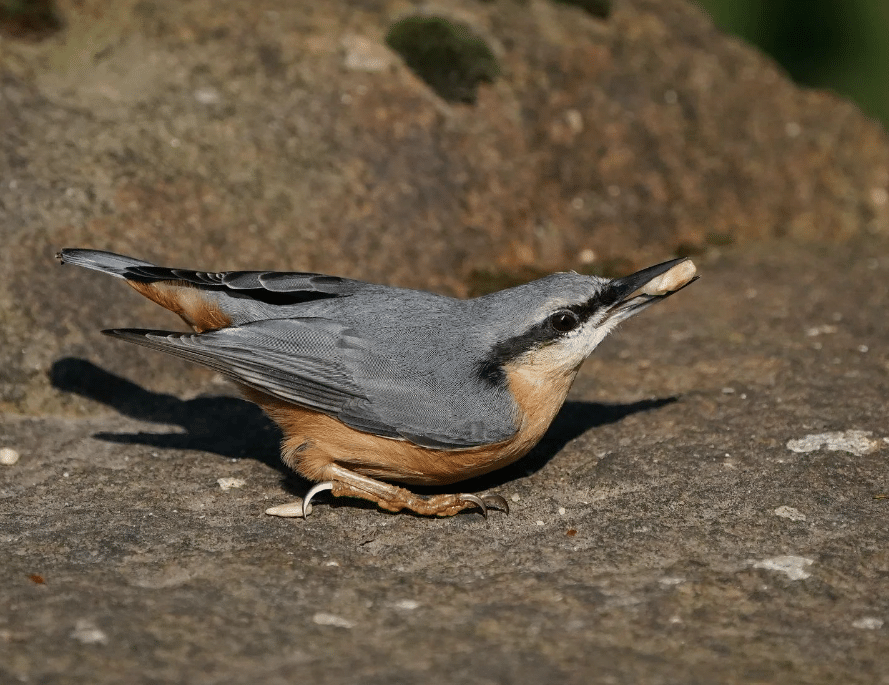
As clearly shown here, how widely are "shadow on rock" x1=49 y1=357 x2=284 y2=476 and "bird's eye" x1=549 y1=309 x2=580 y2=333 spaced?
67.0 inches

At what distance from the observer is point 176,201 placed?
7094 millimetres

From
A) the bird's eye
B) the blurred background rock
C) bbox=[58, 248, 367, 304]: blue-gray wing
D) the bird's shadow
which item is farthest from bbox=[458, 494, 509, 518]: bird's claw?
the blurred background rock

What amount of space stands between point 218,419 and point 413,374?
1.68 metres

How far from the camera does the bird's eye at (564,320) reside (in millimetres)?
4969

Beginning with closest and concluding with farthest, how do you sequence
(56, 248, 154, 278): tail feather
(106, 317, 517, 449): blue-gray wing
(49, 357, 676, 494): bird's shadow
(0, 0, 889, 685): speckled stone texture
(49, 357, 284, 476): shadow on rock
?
(0, 0, 889, 685): speckled stone texture
(106, 317, 517, 449): blue-gray wing
(56, 248, 154, 278): tail feather
(49, 357, 676, 494): bird's shadow
(49, 357, 284, 476): shadow on rock

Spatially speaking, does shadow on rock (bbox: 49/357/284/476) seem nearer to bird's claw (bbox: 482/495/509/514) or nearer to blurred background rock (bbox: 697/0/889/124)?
bird's claw (bbox: 482/495/509/514)

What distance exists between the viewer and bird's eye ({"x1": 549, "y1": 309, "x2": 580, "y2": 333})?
16.3 ft

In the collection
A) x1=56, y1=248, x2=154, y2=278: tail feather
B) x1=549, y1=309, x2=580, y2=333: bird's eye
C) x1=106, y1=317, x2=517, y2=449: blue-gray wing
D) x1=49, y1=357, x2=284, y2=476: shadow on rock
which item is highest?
x1=549, y1=309, x2=580, y2=333: bird's eye

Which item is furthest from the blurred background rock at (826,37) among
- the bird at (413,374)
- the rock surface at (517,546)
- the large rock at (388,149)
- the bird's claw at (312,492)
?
the bird's claw at (312,492)

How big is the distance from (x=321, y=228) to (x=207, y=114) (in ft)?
3.85

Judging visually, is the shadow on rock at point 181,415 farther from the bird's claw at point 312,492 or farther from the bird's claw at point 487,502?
the bird's claw at point 487,502

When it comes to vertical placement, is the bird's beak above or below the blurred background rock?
below

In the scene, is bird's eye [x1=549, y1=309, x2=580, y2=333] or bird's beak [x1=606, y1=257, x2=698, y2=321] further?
bird's beak [x1=606, y1=257, x2=698, y2=321]

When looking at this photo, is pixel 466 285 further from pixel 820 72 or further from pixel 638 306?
pixel 820 72
